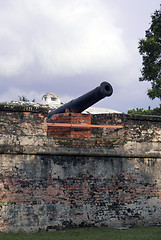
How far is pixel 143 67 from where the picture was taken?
59.6ft

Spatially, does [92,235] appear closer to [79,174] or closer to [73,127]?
[79,174]

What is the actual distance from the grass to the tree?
1106cm

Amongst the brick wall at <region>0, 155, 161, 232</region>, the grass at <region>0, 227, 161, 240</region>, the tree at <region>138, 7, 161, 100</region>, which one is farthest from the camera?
the tree at <region>138, 7, 161, 100</region>

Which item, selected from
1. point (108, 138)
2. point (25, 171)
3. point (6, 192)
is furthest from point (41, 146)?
point (108, 138)

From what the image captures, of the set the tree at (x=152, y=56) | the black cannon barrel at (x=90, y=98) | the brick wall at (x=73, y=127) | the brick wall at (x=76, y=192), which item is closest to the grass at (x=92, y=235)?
the brick wall at (x=76, y=192)

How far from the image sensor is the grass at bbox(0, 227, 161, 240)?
6469 mm

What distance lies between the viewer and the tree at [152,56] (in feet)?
57.3

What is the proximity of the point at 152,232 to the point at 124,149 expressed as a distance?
6.63 feet

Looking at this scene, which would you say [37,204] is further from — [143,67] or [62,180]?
Result: [143,67]

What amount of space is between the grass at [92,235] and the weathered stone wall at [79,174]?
0.26m

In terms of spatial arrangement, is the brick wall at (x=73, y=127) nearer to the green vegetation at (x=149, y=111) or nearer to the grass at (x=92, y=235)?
the grass at (x=92, y=235)

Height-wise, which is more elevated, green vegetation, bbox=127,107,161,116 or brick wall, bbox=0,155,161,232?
green vegetation, bbox=127,107,161,116

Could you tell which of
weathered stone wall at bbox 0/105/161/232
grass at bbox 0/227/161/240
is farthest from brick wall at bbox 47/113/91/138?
grass at bbox 0/227/161/240

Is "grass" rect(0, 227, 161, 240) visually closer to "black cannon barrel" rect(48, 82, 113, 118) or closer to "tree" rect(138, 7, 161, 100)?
"black cannon barrel" rect(48, 82, 113, 118)
